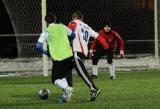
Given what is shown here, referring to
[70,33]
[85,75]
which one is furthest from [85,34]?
[85,75]

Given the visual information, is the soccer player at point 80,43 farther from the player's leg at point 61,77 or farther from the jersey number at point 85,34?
the player's leg at point 61,77

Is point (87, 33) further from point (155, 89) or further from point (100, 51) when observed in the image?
point (100, 51)

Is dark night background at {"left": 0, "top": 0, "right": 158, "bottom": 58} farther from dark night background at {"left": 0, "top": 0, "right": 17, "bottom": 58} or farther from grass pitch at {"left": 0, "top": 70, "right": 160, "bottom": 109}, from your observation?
grass pitch at {"left": 0, "top": 70, "right": 160, "bottom": 109}

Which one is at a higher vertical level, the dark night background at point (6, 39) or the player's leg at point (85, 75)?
the dark night background at point (6, 39)

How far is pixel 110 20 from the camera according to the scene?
27.2m

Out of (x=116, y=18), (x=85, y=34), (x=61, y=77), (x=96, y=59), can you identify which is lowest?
(x=61, y=77)

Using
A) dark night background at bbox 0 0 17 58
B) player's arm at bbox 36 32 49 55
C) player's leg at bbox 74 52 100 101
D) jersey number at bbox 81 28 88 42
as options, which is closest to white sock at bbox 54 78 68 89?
player's leg at bbox 74 52 100 101

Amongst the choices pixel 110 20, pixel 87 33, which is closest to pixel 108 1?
pixel 110 20

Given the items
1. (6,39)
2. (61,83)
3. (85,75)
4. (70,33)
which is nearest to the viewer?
(61,83)

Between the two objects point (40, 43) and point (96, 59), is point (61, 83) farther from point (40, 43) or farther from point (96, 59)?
point (96, 59)

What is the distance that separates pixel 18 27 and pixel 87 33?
1103 centimetres

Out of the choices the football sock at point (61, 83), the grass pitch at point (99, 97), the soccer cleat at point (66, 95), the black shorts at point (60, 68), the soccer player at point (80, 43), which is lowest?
the grass pitch at point (99, 97)

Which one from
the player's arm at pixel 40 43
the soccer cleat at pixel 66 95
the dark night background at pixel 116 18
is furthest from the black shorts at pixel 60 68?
the dark night background at pixel 116 18

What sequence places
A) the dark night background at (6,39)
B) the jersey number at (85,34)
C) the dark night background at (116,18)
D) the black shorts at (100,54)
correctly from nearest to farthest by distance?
the jersey number at (85,34), the black shorts at (100,54), the dark night background at (116,18), the dark night background at (6,39)
